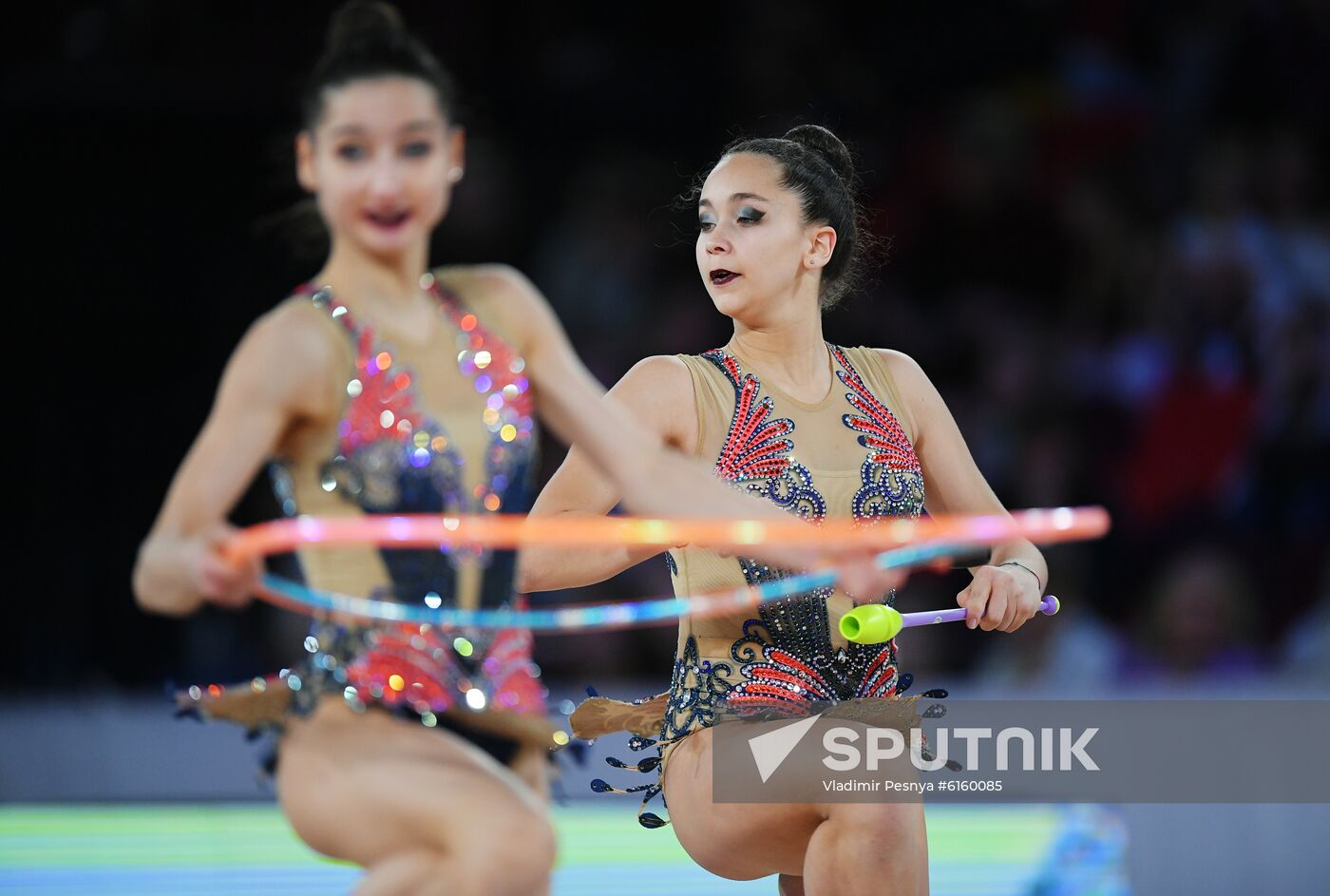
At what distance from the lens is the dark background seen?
5438 mm

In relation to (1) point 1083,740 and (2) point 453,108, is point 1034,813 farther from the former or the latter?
(2) point 453,108

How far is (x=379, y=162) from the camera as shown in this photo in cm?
223

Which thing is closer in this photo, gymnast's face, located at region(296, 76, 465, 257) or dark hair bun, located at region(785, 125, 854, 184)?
gymnast's face, located at region(296, 76, 465, 257)

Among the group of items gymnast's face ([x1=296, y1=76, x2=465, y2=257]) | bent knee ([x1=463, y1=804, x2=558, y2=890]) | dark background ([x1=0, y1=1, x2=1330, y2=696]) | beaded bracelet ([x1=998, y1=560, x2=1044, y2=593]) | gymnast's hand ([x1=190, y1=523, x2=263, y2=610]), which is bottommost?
bent knee ([x1=463, y1=804, x2=558, y2=890])

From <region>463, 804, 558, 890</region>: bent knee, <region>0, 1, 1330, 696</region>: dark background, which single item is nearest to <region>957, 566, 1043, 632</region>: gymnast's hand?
<region>463, 804, 558, 890</region>: bent knee

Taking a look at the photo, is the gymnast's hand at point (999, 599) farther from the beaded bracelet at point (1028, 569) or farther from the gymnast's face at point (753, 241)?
the gymnast's face at point (753, 241)

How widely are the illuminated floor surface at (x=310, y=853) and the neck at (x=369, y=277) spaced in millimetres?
1941

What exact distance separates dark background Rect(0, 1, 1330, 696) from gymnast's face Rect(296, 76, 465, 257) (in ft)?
9.46

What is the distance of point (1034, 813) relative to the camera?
170 inches

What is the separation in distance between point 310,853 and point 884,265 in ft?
8.29

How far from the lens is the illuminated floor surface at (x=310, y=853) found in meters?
4.02

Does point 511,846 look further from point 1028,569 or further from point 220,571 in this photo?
point 1028,569

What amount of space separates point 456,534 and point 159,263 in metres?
3.88

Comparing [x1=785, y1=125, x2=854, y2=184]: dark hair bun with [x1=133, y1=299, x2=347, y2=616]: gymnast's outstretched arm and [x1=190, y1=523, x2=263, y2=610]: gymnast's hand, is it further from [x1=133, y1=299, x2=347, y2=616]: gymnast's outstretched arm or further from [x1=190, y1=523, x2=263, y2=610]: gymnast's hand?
[x1=190, y1=523, x2=263, y2=610]: gymnast's hand
